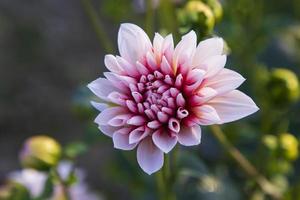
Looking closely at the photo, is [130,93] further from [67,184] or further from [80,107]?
[80,107]

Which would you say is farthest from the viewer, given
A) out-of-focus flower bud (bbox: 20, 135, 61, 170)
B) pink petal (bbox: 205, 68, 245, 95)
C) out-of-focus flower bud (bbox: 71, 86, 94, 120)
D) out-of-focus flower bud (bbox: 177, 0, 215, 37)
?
out-of-focus flower bud (bbox: 71, 86, 94, 120)

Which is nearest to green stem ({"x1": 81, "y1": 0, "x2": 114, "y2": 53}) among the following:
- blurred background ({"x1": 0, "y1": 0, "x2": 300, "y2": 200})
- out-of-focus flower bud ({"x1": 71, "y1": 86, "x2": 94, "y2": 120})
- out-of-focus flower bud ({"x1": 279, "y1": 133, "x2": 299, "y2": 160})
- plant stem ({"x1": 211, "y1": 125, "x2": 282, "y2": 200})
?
blurred background ({"x1": 0, "y1": 0, "x2": 300, "y2": 200})

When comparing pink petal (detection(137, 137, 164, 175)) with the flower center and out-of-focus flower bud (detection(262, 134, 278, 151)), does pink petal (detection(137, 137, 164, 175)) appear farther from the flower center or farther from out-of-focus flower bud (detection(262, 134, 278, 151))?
out-of-focus flower bud (detection(262, 134, 278, 151))

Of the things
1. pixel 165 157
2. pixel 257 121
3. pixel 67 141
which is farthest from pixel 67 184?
pixel 67 141

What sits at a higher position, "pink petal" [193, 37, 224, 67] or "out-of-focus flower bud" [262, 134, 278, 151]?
"pink petal" [193, 37, 224, 67]

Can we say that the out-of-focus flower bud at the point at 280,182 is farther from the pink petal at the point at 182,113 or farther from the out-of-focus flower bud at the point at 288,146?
the pink petal at the point at 182,113

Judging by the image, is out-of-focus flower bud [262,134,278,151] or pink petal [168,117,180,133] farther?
out-of-focus flower bud [262,134,278,151]
